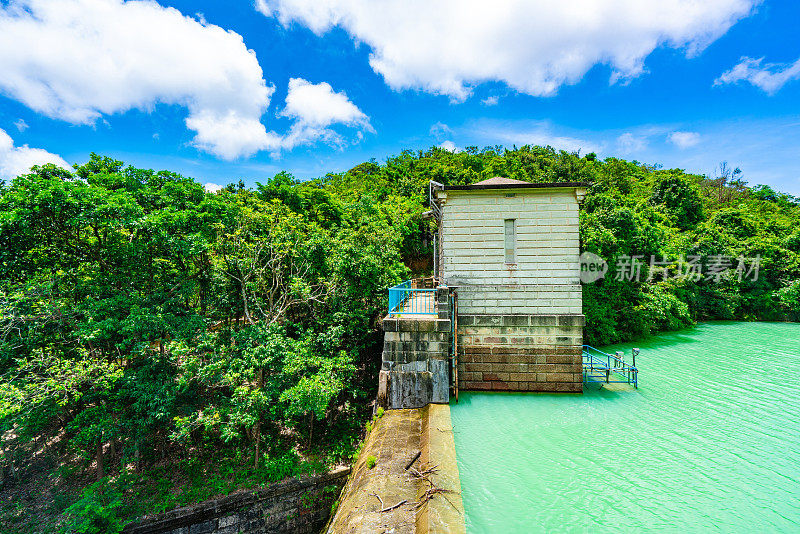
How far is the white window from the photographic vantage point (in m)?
8.48

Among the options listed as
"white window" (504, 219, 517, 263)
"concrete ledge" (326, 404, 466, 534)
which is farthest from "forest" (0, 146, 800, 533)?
"white window" (504, 219, 517, 263)

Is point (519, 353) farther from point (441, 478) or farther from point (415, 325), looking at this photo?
point (441, 478)

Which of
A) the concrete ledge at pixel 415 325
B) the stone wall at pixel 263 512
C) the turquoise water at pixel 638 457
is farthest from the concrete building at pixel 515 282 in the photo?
the stone wall at pixel 263 512

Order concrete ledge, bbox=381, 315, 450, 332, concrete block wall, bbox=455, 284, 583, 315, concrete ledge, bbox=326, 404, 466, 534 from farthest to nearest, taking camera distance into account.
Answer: concrete block wall, bbox=455, 284, 583, 315 → concrete ledge, bbox=381, 315, 450, 332 → concrete ledge, bbox=326, 404, 466, 534

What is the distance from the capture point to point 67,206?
7.58 metres

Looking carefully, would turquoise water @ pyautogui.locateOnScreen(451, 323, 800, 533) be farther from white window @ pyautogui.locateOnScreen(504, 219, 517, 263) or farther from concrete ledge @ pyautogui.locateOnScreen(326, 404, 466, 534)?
white window @ pyautogui.locateOnScreen(504, 219, 517, 263)

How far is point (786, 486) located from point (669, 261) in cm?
1570

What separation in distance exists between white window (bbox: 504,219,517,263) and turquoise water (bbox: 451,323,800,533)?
3.83 metres

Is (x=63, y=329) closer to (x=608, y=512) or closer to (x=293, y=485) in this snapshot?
(x=293, y=485)

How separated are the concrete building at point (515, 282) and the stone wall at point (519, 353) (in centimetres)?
3

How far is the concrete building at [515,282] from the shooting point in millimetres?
8320

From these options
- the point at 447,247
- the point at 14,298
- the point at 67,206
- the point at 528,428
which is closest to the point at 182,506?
the point at 14,298

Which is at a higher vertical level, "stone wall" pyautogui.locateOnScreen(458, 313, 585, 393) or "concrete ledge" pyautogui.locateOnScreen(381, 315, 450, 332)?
"concrete ledge" pyautogui.locateOnScreen(381, 315, 450, 332)

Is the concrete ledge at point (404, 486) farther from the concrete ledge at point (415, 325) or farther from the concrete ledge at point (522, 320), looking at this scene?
the concrete ledge at point (522, 320)
